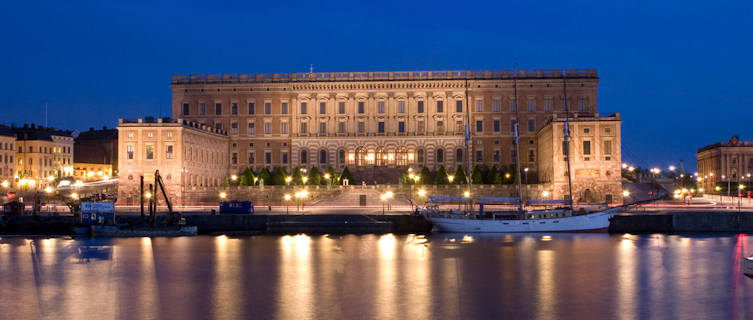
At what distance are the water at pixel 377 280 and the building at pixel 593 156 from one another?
2954cm

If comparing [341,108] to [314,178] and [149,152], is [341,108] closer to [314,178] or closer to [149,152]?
[314,178]

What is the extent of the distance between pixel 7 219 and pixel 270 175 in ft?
110

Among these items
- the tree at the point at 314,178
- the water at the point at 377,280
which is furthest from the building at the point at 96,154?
the water at the point at 377,280

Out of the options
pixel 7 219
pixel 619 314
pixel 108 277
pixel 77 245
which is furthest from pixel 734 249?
pixel 7 219

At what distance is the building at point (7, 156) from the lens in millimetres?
112875

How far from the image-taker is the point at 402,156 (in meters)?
98.6

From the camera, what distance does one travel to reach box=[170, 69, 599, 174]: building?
97750mm

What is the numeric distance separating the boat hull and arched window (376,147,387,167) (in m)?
39.9

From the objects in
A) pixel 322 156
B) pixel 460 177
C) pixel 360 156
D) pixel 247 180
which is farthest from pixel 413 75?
pixel 247 180

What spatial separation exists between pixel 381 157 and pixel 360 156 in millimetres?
2595

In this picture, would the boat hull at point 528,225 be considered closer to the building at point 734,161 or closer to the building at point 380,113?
the building at point 380,113

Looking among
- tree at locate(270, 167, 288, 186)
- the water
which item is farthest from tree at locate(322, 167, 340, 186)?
the water

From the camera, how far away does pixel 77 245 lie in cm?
4994

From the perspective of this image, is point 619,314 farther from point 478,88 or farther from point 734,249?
point 478,88
